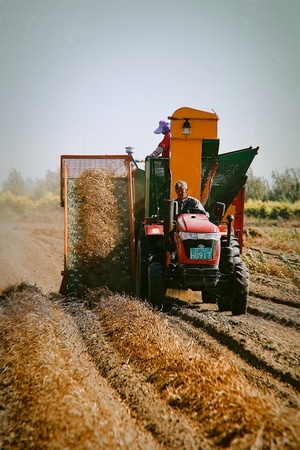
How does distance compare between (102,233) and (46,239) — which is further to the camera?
(46,239)

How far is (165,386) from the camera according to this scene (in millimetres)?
3506

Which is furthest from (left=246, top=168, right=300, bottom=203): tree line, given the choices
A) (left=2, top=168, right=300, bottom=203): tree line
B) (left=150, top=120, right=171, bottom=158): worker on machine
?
(left=150, top=120, right=171, bottom=158): worker on machine

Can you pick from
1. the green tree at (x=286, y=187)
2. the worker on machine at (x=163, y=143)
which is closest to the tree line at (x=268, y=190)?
the green tree at (x=286, y=187)

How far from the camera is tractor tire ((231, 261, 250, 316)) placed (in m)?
5.54

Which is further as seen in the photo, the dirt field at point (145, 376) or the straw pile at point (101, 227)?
the straw pile at point (101, 227)

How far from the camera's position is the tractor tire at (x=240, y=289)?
18.2 feet

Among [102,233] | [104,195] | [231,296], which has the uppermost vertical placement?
[104,195]

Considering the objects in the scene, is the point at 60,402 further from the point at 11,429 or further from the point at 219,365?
the point at 219,365

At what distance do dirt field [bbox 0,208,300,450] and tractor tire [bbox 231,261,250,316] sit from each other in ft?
0.49

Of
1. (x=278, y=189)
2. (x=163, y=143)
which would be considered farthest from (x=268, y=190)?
(x=163, y=143)

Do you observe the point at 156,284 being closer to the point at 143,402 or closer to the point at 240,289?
the point at 240,289

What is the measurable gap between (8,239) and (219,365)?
15.1 meters

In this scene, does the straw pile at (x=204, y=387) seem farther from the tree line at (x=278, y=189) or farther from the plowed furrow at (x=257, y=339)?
the tree line at (x=278, y=189)

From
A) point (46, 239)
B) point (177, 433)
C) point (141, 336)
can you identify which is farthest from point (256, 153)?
point (46, 239)
